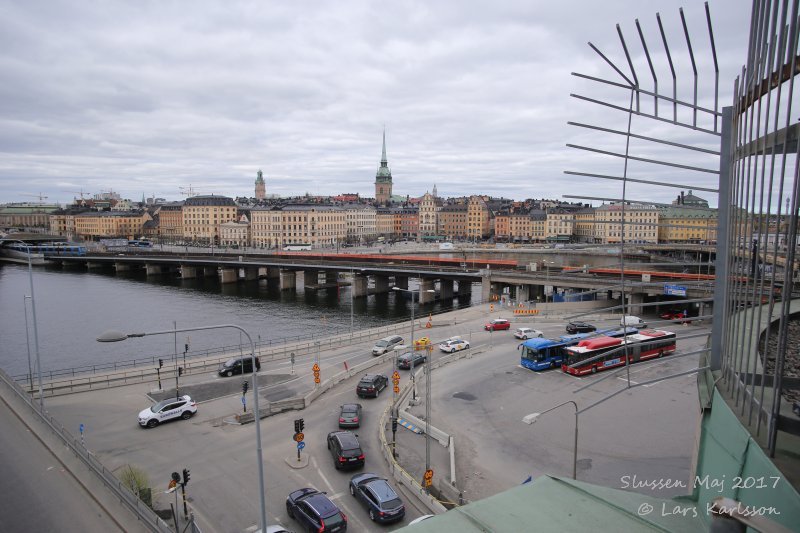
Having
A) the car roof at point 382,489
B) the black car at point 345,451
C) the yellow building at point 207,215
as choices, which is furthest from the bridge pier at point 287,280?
the yellow building at point 207,215

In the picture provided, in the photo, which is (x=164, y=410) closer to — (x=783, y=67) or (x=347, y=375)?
(x=347, y=375)

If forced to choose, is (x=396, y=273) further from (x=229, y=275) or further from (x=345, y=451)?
(x=345, y=451)

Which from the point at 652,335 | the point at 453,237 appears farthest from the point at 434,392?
the point at 453,237

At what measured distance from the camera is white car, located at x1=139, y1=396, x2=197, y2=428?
63.1ft

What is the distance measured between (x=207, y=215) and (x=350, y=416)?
151 metres

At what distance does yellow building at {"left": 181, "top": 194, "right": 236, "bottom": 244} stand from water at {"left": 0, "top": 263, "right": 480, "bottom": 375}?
66.1m

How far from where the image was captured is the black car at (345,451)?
15.9 m

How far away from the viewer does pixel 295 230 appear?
141 meters

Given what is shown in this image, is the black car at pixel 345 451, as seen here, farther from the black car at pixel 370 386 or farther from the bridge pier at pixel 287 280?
the bridge pier at pixel 287 280

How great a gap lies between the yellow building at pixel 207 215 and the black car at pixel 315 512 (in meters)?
153

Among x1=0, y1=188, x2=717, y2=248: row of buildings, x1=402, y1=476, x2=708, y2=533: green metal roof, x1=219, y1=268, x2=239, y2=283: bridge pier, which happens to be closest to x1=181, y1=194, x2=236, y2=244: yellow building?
x1=0, y1=188, x2=717, y2=248: row of buildings

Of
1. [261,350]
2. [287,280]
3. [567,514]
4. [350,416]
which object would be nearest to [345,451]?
[350,416]

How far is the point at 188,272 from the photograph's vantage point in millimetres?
92125

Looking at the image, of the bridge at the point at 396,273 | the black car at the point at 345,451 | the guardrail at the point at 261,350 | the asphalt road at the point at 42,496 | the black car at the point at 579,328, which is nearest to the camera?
the asphalt road at the point at 42,496
